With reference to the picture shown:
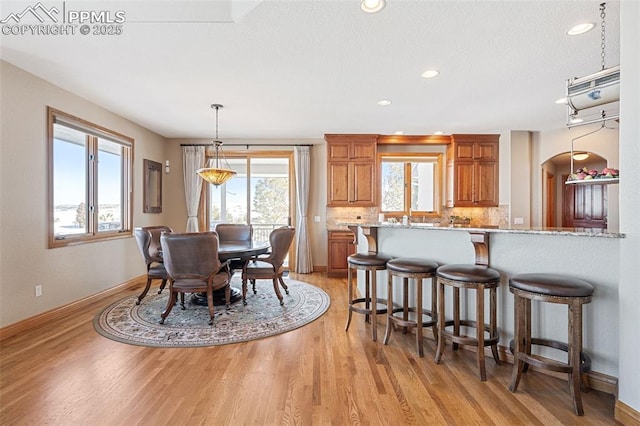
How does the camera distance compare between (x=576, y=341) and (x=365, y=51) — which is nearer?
(x=576, y=341)

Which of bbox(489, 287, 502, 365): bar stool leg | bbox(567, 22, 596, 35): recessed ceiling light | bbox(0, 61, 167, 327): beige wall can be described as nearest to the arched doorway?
bbox(567, 22, 596, 35): recessed ceiling light

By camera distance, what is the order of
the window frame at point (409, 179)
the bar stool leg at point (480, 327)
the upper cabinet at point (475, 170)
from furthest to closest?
the window frame at point (409, 179) → the upper cabinet at point (475, 170) → the bar stool leg at point (480, 327)

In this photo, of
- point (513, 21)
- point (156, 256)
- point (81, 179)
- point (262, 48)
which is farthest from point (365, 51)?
point (81, 179)

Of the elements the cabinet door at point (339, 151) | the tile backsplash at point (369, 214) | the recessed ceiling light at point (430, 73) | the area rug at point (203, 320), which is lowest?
the area rug at point (203, 320)

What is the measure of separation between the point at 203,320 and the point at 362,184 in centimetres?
358

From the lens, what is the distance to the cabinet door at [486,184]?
5.55 metres

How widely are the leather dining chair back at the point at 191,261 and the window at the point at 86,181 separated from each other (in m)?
1.54

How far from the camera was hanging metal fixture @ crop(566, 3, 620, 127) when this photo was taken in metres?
2.02

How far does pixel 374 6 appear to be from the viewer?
2.03m

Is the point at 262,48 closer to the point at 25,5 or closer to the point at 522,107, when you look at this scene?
the point at 25,5

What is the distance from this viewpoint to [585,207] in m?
6.75

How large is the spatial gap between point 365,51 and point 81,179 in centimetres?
393

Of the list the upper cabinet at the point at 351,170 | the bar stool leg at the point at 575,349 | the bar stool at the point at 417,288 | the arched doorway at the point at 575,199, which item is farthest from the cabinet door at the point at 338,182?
the arched doorway at the point at 575,199

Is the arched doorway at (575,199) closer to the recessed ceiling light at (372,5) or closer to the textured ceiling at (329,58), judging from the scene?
the textured ceiling at (329,58)
